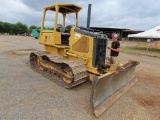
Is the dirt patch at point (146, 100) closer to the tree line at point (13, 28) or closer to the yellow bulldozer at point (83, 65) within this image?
the yellow bulldozer at point (83, 65)

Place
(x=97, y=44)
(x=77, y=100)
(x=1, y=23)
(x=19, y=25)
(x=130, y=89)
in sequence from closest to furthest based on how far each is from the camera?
(x=77, y=100) < (x=97, y=44) < (x=130, y=89) < (x=1, y=23) < (x=19, y=25)

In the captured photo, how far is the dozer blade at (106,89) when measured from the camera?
3.72 meters

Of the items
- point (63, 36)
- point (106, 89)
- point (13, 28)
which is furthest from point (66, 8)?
point (13, 28)

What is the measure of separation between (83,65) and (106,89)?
4.22ft

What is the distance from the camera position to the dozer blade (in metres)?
3.72

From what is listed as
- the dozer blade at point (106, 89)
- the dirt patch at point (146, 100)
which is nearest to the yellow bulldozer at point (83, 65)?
the dozer blade at point (106, 89)

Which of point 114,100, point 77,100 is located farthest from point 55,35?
point 114,100

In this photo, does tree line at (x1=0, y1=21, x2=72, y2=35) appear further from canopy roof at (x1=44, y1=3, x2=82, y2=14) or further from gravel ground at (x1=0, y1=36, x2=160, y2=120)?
gravel ground at (x1=0, y1=36, x2=160, y2=120)

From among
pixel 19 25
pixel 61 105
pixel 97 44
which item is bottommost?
pixel 61 105

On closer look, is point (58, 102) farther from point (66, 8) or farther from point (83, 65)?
point (66, 8)

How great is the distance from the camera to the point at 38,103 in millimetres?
4047

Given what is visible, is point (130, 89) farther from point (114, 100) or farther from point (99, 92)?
point (99, 92)

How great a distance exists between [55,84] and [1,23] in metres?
55.2

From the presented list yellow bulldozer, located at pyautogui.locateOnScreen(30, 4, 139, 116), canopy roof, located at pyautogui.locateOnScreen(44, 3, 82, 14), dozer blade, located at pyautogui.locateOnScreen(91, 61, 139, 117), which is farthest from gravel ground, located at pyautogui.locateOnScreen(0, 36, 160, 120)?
canopy roof, located at pyautogui.locateOnScreen(44, 3, 82, 14)
